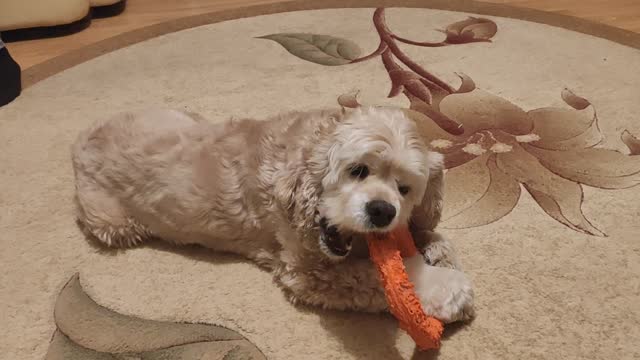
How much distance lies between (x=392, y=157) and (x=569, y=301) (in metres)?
0.59

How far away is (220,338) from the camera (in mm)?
1441

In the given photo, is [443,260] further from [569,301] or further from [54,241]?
[54,241]

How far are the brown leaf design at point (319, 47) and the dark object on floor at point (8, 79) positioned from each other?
3.20ft

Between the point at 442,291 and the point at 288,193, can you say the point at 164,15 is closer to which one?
the point at 288,193

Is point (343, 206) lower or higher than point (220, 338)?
higher

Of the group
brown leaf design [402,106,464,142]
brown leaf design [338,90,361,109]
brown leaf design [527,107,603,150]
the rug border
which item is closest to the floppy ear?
brown leaf design [402,106,464,142]

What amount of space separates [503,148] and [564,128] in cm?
26

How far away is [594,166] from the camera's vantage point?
190 cm

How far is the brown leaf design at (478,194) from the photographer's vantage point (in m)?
1.73

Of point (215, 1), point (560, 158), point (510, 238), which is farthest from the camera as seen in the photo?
point (215, 1)

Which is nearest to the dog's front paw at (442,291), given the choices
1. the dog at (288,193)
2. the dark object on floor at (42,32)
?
the dog at (288,193)

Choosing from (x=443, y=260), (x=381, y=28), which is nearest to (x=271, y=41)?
(x=381, y=28)

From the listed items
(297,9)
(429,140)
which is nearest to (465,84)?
(429,140)

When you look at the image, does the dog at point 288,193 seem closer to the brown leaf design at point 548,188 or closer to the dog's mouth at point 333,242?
the dog's mouth at point 333,242
